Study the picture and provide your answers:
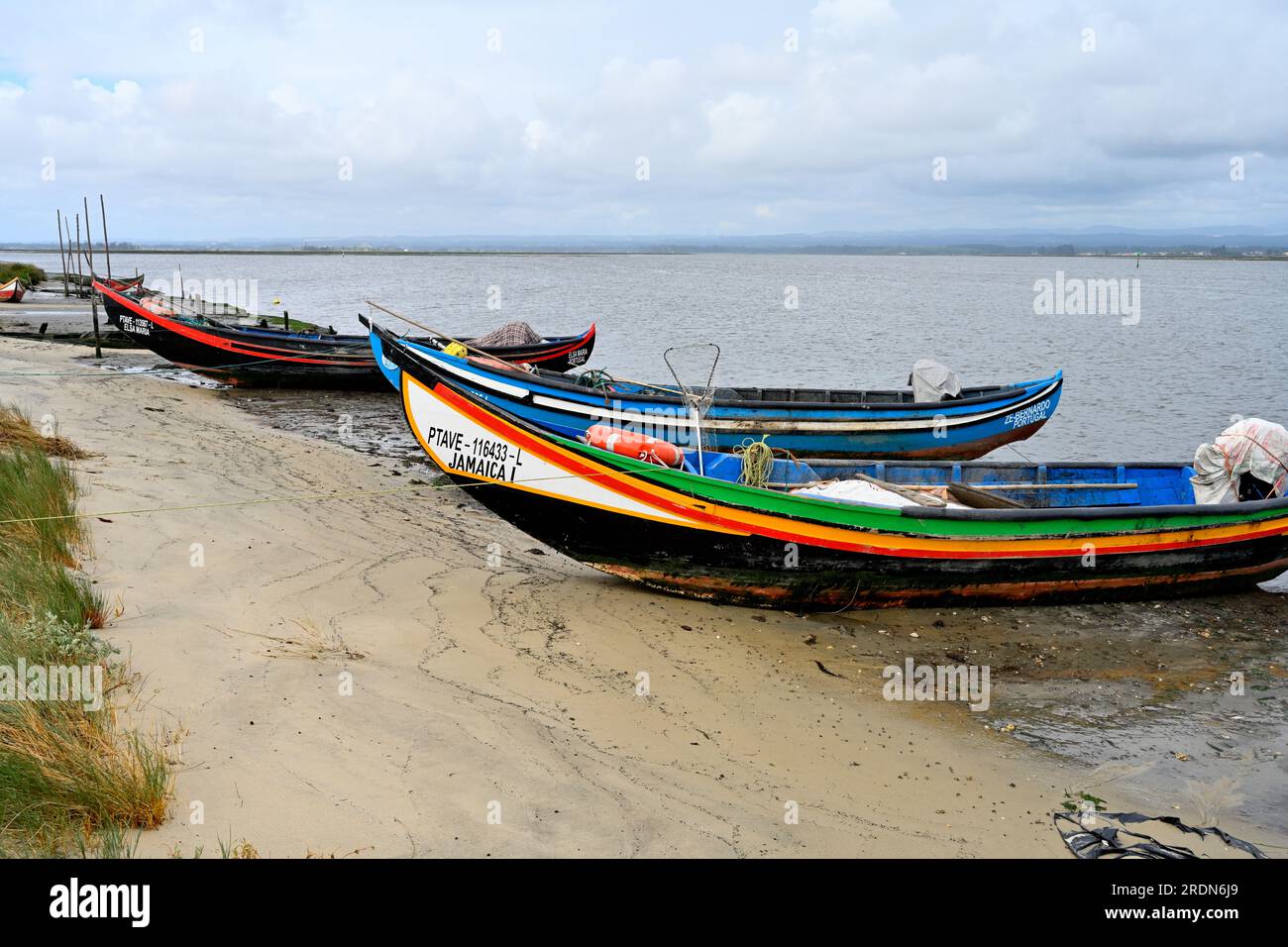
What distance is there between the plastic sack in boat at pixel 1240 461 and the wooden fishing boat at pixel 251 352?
14.1m

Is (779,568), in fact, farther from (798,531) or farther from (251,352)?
(251,352)

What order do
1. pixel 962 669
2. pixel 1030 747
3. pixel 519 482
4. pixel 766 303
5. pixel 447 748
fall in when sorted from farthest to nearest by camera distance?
pixel 766 303 < pixel 519 482 < pixel 962 669 < pixel 1030 747 < pixel 447 748

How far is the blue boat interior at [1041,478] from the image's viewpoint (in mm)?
10680

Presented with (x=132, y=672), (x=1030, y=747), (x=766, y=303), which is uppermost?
(x=766, y=303)

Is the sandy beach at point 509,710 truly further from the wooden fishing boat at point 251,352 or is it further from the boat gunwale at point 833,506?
the wooden fishing boat at point 251,352

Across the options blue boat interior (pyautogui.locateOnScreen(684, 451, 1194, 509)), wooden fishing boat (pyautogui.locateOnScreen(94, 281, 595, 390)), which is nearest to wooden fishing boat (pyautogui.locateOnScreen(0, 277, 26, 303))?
wooden fishing boat (pyautogui.locateOnScreen(94, 281, 595, 390))

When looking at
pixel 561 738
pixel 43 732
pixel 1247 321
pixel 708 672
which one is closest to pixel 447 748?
pixel 561 738

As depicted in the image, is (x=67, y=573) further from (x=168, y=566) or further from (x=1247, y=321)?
(x=1247, y=321)

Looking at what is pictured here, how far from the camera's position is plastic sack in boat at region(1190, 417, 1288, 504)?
32.6ft

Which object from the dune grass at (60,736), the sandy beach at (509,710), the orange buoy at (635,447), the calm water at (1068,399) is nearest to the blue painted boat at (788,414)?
the calm water at (1068,399)

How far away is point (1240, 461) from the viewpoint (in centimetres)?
997

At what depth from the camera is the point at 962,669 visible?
816cm

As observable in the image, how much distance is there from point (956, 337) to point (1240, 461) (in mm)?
35320
